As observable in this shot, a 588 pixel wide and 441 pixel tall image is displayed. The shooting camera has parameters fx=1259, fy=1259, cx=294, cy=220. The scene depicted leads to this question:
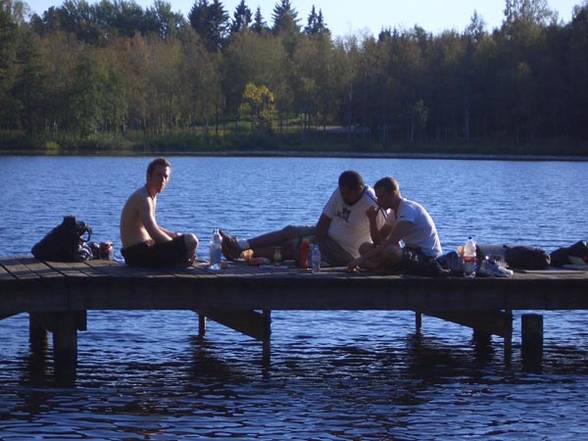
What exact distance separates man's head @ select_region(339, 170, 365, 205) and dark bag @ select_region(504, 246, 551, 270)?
2148 millimetres

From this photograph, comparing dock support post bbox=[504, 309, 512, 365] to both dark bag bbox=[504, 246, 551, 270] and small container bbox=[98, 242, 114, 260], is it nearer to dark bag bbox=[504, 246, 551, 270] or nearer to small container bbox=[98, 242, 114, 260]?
dark bag bbox=[504, 246, 551, 270]

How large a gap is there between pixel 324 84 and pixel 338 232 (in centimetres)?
11092

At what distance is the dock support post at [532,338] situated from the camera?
15266mm

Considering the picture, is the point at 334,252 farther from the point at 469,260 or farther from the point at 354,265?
the point at 469,260

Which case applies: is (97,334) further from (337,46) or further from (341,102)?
(337,46)

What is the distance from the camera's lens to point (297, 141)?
119 meters

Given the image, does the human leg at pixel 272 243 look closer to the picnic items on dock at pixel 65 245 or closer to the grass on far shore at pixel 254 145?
the picnic items on dock at pixel 65 245

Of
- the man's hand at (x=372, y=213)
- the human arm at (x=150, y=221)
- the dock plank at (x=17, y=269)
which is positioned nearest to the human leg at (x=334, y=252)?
the man's hand at (x=372, y=213)

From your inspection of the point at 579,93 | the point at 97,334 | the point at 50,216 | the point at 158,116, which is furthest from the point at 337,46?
the point at 97,334

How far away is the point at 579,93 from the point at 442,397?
9749cm

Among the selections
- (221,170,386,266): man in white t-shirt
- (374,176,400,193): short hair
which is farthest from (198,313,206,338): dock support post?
(374,176,400,193): short hair

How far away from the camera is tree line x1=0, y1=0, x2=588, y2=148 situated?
110m

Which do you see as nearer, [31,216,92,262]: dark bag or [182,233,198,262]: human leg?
[182,233,198,262]: human leg

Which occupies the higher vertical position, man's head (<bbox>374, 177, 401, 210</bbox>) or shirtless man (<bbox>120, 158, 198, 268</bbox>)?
man's head (<bbox>374, 177, 401, 210</bbox>)
